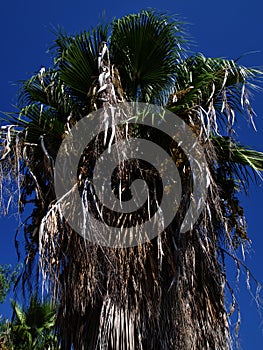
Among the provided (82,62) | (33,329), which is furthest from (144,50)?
(33,329)

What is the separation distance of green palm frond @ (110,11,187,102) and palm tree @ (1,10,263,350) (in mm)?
10

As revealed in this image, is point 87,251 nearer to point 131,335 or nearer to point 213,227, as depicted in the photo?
point 131,335

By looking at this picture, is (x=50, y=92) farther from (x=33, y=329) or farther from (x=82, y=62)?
(x=33, y=329)

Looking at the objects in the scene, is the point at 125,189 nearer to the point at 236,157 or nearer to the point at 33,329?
the point at 236,157

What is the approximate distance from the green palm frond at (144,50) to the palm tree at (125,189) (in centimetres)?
1

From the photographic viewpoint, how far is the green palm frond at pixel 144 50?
4.82 m

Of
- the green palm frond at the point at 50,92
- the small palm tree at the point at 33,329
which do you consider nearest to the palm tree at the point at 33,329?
the small palm tree at the point at 33,329

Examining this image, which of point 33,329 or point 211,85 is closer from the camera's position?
point 211,85

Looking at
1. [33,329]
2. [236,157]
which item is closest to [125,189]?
[236,157]

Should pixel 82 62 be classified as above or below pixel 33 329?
above

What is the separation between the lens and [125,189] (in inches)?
172

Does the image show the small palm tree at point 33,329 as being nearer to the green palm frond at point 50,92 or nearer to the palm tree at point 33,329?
the palm tree at point 33,329

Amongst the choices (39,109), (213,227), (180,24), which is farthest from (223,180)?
(39,109)

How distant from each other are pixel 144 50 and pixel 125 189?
1.36 m
